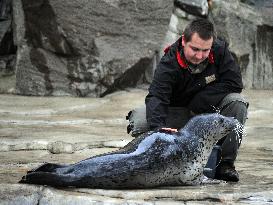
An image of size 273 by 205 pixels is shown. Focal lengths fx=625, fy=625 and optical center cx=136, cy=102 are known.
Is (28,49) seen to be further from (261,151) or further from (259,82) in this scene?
(261,151)

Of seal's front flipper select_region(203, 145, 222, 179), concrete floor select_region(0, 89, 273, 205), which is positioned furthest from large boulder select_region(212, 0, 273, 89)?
seal's front flipper select_region(203, 145, 222, 179)

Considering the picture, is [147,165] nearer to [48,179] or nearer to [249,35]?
[48,179]

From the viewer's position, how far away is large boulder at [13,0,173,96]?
8.88 m

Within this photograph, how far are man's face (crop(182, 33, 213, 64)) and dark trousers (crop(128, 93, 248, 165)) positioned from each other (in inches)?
15.7

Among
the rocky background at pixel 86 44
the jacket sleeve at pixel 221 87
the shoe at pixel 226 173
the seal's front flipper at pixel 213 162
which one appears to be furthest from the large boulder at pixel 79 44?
the shoe at pixel 226 173

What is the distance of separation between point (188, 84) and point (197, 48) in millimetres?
326

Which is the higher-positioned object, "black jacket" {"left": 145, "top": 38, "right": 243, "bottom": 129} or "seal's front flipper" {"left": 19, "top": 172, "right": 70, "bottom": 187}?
"black jacket" {"left": 145, "top": 38, "right": 243, "bottom": 129}

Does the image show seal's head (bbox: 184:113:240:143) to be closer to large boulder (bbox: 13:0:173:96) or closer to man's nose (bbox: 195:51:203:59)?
man's nose (bbox: 195:51:203:59)

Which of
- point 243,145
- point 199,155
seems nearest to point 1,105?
point 243,145

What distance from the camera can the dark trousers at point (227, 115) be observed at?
12.6ft

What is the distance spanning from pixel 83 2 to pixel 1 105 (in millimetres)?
1972

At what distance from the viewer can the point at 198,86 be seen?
399cm

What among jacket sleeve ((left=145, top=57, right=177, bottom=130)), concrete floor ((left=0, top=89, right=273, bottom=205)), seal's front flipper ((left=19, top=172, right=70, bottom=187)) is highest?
jacket sleeve ((left=145, top=57, right=177, bottom=130))

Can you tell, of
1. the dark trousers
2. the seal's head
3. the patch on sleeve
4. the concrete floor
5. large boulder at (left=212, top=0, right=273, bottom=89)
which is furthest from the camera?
large boulder at (left=212, top=0, right=273, bottom=89)
